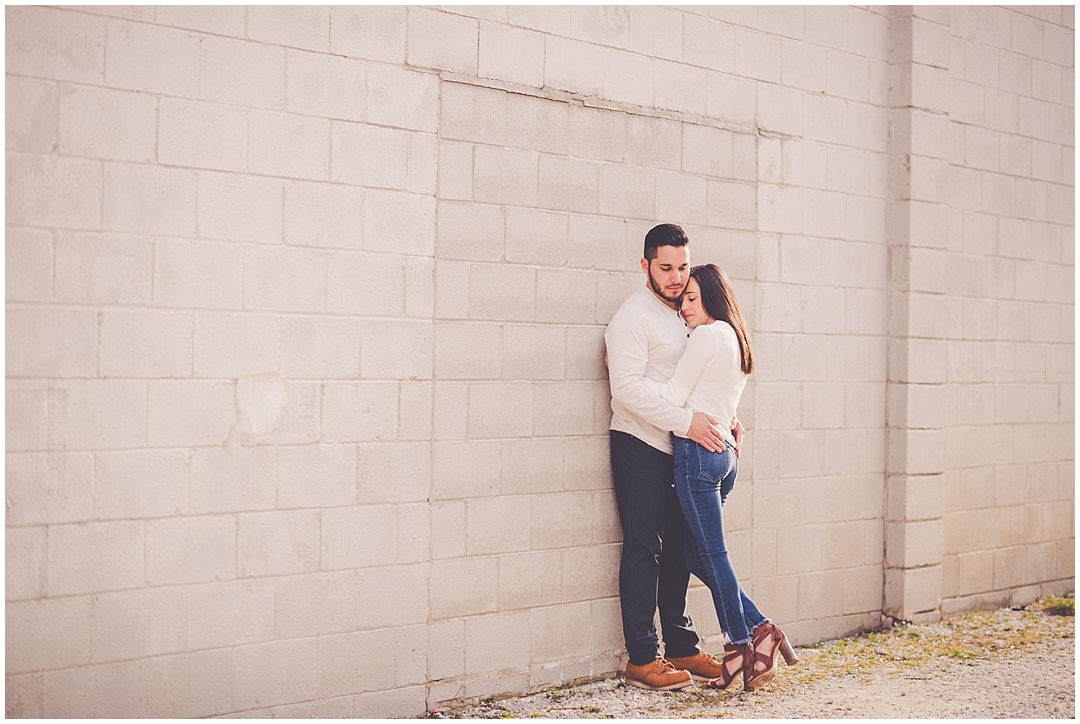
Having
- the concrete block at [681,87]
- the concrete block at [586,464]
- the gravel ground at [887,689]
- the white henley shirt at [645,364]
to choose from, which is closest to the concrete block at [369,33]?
the concrete block at [681,87]

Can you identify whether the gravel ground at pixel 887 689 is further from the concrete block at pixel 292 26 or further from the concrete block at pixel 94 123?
the concrete block at pixel 292 26

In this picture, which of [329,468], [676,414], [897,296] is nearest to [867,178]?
[897,296]

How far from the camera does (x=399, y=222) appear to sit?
427 cm

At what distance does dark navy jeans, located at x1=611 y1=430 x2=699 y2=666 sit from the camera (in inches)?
184

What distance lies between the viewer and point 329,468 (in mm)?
4129

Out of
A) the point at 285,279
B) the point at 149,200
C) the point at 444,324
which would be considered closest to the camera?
the point at 149,200

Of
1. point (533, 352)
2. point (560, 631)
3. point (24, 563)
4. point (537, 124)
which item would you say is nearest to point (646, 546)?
point (560, 631)

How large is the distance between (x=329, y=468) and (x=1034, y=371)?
473 centimetres

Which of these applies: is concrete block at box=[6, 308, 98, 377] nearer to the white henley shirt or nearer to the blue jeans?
the white henley shirt

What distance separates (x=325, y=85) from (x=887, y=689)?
362cm

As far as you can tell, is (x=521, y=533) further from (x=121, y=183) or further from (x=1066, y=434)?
(x=1066, y=434)

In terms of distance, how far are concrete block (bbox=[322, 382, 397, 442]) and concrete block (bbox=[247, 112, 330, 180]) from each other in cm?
85

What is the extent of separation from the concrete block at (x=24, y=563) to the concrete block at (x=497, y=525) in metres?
1.65

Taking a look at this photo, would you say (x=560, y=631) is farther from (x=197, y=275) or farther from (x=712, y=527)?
(x=197, y=275)
